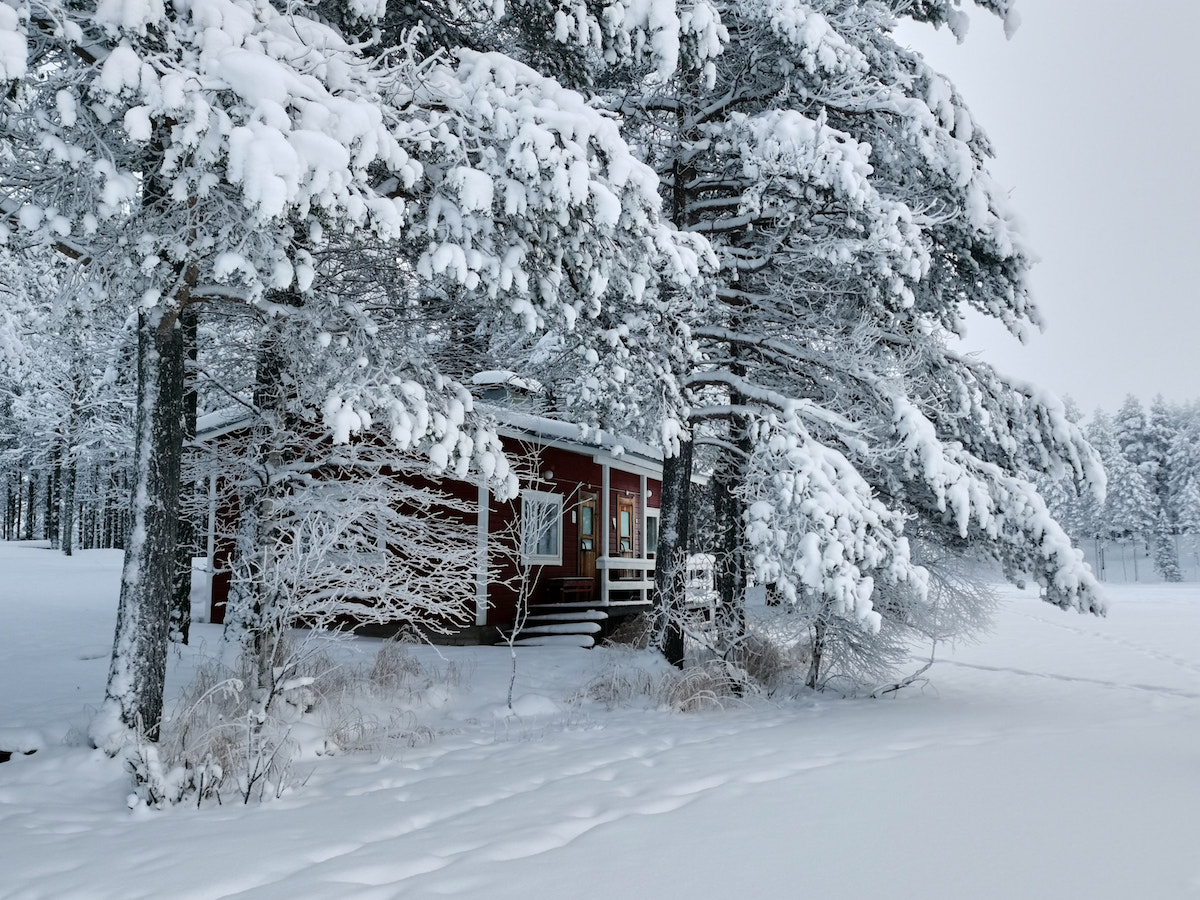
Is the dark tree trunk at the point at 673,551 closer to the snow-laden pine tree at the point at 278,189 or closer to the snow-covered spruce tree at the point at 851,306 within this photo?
the snow-covered spruce tree at the point at 851,306

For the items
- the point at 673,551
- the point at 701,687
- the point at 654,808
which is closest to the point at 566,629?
the point at 673,551

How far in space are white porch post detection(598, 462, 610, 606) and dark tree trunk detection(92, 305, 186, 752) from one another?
10910 mm

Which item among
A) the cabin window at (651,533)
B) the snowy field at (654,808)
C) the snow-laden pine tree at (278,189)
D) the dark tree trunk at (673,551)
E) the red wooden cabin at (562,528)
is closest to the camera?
the snowy field at (654,808)

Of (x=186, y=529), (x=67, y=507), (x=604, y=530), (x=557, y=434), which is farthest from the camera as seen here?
(x=67, y=507)

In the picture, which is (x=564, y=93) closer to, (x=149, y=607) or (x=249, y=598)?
(x=149, y=607)

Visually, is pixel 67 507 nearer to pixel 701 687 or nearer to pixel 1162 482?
pixel 701 687

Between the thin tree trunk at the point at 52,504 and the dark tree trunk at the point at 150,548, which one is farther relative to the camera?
the thin tree trunk at the point at 52,504

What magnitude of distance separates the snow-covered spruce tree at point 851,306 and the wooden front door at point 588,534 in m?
5.67

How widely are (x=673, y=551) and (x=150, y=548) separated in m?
5.91

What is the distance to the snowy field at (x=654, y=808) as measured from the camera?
3.58m

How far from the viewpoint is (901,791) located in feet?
16.0

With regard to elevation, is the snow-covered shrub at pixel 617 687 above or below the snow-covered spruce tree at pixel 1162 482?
below

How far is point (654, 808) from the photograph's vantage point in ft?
15.8

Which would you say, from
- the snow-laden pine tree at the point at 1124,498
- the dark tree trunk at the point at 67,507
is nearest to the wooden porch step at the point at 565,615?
the dark tree trunk at the point at 67,507
